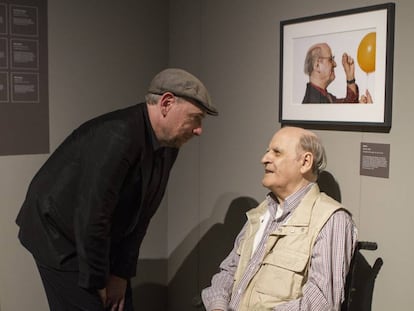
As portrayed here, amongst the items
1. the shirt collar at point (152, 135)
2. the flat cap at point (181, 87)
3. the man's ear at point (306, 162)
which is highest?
the flat cap at point (181, 87)

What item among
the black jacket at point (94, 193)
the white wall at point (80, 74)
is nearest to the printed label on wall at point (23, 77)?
the white wall at point (80, 74)

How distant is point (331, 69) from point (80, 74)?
4.38ft

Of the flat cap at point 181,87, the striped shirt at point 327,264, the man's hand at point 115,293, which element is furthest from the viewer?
the man's hand at point 115,293

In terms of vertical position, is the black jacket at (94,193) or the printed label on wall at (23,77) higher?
the printed label on wall at (23,77)

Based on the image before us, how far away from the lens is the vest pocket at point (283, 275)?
6.36 ft

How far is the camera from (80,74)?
286 centimetres

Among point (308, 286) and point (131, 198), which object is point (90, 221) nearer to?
point (131, 198)

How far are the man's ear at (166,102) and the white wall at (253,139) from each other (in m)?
0.67

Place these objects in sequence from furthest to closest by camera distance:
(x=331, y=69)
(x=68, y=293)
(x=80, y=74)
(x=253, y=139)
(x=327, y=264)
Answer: (x=80, y=74) < (x=253, y=139) < (x=331, y=69) < (x=68, y=293) < (x=327, y=264)

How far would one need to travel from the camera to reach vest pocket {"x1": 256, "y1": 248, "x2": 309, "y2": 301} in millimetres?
1938

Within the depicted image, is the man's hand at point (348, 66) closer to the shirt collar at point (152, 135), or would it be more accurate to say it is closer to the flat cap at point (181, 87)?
the flat cap at point (181, 87)

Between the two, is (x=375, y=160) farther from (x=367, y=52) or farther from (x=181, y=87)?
(x=181, y=87)

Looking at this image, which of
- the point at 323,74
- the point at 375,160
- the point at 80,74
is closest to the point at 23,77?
the point at 80,74

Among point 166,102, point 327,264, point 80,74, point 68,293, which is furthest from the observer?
point 80,74
